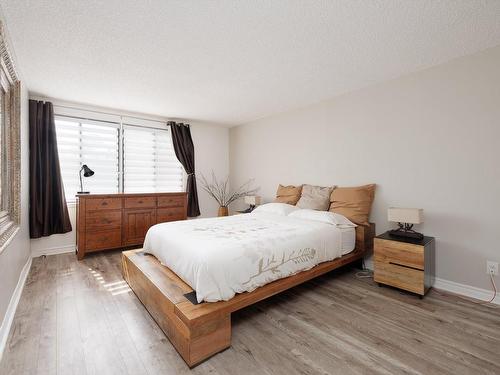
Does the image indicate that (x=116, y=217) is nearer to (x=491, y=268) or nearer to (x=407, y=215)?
(x=407, y=215)

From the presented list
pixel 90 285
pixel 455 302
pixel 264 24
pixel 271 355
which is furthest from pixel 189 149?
pixel 455 302

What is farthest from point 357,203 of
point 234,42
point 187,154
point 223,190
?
point 187,154

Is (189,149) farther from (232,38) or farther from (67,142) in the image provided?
(232,38)

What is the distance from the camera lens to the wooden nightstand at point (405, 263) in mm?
2320

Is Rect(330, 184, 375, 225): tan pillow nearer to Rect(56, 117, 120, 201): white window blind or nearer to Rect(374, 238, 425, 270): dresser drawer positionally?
Rect(374, 238, 425, 270): dresser drawer

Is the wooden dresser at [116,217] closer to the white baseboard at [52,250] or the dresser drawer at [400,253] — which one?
the white baseboard at [52,250]

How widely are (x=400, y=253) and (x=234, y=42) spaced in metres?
2.54

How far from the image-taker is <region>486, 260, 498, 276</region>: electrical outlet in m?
2.27

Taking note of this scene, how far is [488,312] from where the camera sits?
211 centimetres

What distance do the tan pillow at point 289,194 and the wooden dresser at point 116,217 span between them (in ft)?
5.97

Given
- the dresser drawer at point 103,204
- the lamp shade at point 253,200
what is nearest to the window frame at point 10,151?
the dresser drawer at point 103,204

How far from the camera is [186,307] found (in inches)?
63.2

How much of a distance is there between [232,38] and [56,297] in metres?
2.88

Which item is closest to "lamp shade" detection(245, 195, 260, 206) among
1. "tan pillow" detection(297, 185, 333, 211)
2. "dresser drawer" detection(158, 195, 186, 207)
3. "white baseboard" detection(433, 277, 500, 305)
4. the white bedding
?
"tan pillow" detection(297, 185, 333, 211)
